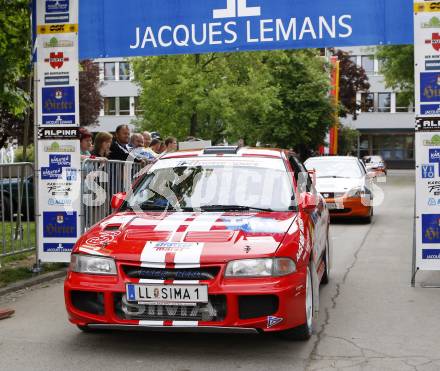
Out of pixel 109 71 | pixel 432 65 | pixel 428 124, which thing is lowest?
pixel 428 124

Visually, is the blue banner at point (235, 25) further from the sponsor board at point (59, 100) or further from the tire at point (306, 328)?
the tire at point (306, 328)

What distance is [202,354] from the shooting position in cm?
518

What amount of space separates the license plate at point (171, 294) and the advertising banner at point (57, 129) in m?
4.18

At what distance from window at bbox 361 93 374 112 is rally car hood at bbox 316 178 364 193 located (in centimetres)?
5494

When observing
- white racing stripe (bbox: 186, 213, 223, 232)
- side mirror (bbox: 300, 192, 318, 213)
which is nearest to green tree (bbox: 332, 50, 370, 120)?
side mirror (bbox: 300, 192, 318, 213)

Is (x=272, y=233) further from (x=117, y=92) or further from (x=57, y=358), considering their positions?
(x=117, y=92)

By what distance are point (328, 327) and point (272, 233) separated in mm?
1283

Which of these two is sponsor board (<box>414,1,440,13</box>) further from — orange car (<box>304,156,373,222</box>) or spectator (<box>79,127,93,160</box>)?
orange car (<box>304,156,373,222</box>)

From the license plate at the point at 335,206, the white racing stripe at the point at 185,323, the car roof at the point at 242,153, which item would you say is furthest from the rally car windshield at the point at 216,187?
the license plate at the point at 335,206

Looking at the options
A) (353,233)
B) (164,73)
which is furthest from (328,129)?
(353,233)

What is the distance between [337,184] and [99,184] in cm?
740

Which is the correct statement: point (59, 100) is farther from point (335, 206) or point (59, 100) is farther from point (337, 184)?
point (337, 184)

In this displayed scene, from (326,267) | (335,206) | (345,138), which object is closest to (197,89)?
(335,206)

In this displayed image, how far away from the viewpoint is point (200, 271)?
494cm
